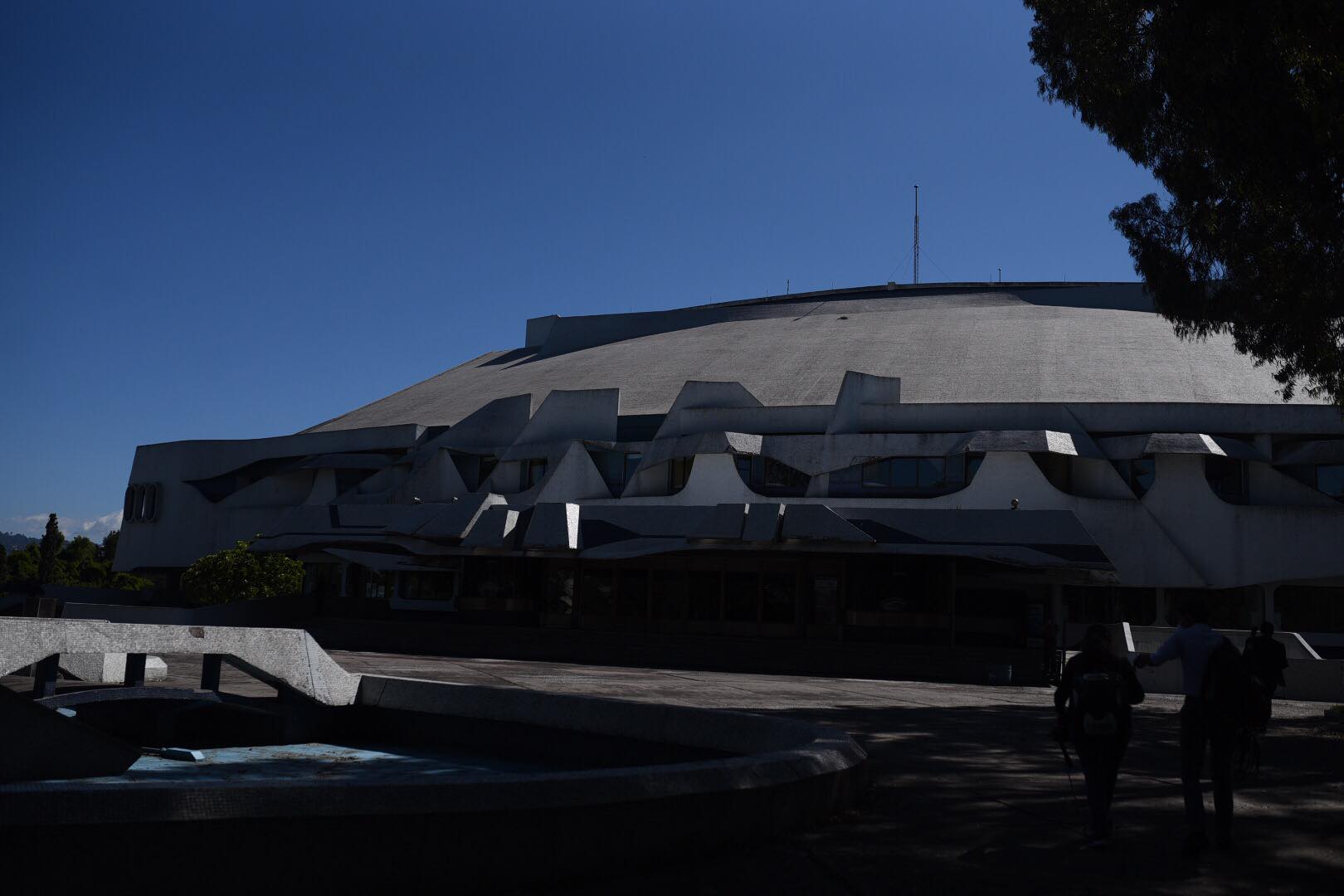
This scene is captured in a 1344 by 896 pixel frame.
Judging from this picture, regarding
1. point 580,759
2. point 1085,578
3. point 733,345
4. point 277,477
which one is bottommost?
point 580,759

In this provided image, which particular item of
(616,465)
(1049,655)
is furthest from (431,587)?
(1049,655)

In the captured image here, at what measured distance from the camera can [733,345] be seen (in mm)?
51469

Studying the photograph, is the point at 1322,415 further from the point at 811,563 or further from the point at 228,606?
the point at 228,606

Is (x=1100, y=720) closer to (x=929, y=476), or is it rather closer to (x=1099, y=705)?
(x=1099, y=705)

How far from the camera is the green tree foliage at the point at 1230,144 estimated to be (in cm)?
1212

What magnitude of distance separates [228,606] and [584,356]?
24516 millimetres

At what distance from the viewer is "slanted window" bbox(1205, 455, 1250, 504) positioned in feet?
114

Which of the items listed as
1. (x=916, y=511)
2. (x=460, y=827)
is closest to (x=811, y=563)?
(x=916, y=511)

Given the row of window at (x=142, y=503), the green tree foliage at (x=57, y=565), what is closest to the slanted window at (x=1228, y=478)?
the row of window at (x=142, y=503)

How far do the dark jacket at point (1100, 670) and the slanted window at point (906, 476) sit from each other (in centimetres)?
2793

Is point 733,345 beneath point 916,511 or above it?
above

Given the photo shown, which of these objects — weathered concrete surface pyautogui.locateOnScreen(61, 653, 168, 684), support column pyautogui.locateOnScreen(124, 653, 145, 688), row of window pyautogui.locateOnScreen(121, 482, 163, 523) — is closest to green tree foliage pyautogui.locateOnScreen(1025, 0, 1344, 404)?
support column pyautogui.locateOnScreen(124, 653, 145, 688)

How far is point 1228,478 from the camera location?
34844 mm

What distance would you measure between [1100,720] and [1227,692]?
78cm
